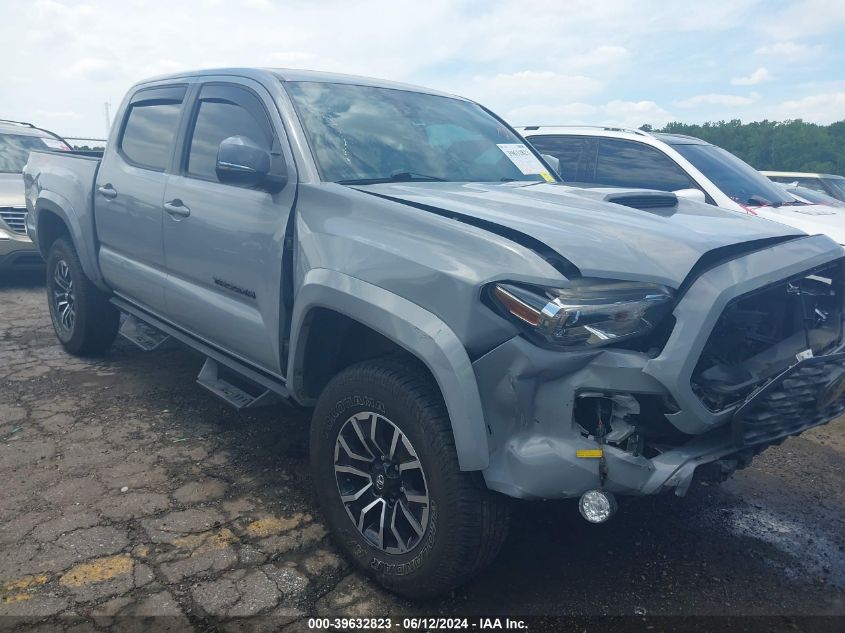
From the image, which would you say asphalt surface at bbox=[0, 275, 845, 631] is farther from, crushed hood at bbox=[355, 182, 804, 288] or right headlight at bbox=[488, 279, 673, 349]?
crushed hood at bbox=[355, 182, 804, 288]

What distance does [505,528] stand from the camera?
231 cm

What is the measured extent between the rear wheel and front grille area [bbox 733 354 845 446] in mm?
4158

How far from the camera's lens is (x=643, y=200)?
2.88m

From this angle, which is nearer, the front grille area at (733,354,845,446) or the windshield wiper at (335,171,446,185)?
the front grille area at (733,354,845,446)

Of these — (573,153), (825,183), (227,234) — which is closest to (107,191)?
(227,234)

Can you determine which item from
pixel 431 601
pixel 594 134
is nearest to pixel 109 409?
pixel 431 601

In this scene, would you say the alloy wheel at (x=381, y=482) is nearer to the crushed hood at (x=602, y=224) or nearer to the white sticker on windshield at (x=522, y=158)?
the crushed hood at (x=602, y=224)

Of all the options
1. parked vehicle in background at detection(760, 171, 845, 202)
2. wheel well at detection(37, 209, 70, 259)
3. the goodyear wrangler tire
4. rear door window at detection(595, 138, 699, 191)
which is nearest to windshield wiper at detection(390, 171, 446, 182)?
the goodyear wrangler tire

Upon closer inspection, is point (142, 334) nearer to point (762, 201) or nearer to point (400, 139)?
point (400, 139)

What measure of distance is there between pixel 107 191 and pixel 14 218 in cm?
404

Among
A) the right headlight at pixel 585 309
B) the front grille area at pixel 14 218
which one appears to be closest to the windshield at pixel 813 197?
the right headlight at pixel 585 309

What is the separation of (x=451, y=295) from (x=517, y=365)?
305 mm

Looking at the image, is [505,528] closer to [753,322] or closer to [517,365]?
[517,365]

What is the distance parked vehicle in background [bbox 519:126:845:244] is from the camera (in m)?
6.07
